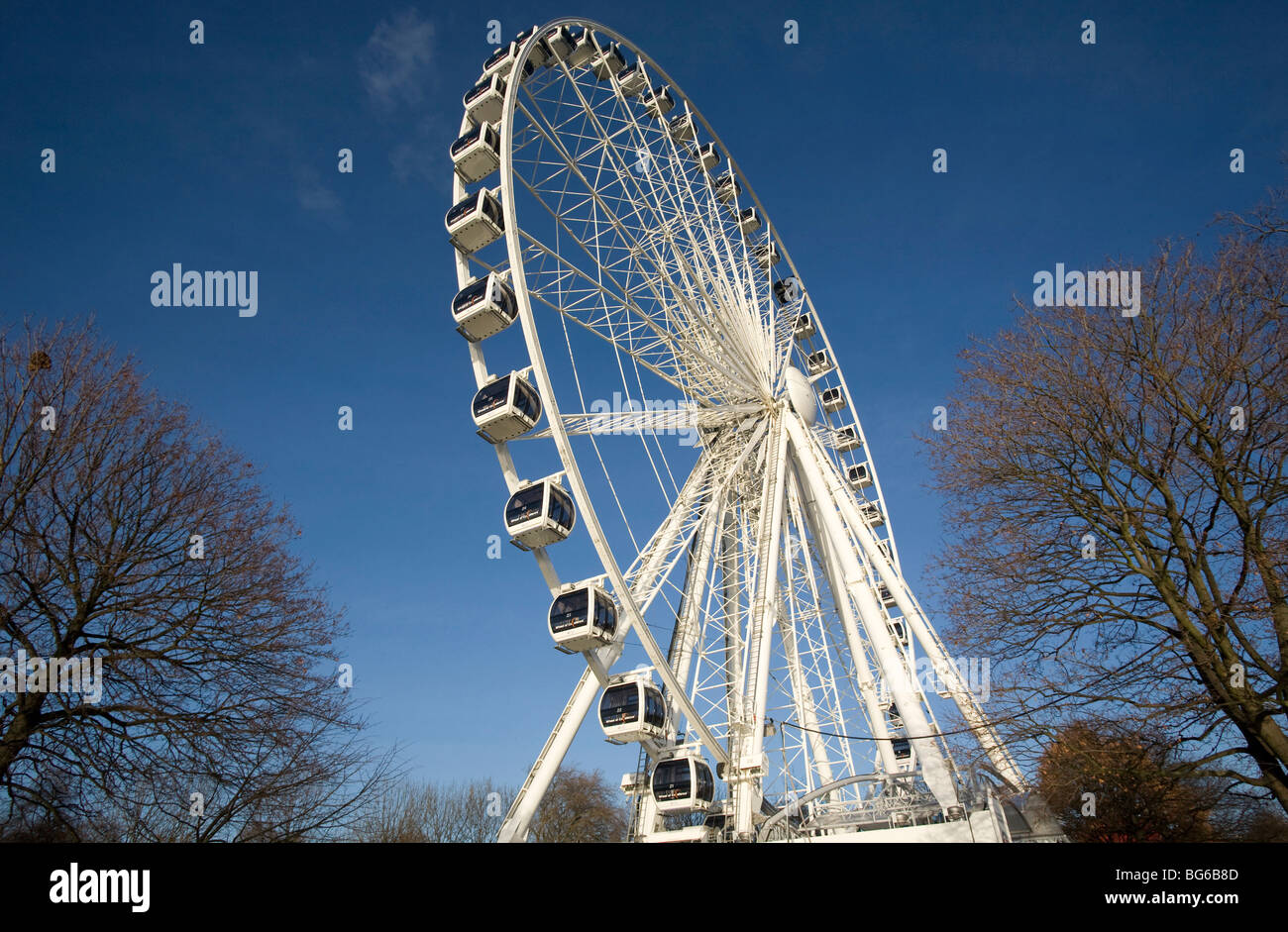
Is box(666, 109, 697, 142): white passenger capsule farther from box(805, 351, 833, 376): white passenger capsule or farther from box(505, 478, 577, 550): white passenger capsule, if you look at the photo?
box(505, 478, 577, 550): white passenger capsule

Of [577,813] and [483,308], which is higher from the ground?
[483,308]

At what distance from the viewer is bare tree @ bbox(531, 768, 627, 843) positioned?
52406 mm

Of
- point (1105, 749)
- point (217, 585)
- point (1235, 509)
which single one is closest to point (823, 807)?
point (1105, 749)

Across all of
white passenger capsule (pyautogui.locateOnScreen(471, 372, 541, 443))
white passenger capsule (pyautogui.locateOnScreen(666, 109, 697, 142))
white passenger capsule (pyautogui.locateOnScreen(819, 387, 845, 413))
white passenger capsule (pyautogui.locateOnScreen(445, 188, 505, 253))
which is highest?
white passenger capsule (pyautogui.locateOnScreen(666, 109, 697, 142))

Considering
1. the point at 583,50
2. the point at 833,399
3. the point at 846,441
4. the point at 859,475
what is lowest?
the point at 859,475

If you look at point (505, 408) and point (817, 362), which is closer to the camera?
point (505, 408)

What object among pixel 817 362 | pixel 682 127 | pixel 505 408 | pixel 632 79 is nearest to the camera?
pixel 505 408

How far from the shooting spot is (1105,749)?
977 centimetres

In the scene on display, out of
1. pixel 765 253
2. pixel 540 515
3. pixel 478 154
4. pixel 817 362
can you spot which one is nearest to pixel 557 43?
pixel 478 154

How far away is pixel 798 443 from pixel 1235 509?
16632 millimetres

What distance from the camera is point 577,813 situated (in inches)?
2203

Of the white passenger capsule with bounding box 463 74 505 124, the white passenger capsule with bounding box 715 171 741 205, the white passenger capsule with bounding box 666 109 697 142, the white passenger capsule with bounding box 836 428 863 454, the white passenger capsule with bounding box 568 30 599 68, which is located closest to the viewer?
the white passenger capsule with bounding box 463 74 505 124

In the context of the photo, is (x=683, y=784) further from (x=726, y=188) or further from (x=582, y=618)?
(x=726, y=188)

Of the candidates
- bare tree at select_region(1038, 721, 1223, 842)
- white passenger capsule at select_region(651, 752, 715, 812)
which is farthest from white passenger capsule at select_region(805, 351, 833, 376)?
bare tree at select_region(1038, 721, 1223, 842)
